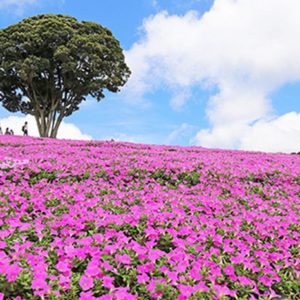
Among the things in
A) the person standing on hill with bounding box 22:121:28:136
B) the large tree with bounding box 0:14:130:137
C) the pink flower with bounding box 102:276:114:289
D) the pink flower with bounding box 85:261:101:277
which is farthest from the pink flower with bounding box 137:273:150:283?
the person standing on hill with bounding box 22:121:28:136

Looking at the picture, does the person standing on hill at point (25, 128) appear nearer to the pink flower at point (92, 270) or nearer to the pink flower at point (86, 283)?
the pink flower at point (92, 270)

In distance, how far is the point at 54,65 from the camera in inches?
1454

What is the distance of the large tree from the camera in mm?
35531

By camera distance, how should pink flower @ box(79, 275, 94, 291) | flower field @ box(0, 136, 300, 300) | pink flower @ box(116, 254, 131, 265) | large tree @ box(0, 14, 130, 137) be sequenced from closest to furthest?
pink flower @ box(79, 275, 94, 291) < flower field @ box(0, 136, 300, 300) < pink flower @ box(116, 254, 131, 265) < large tree @ box(0, 14, 130, 137)

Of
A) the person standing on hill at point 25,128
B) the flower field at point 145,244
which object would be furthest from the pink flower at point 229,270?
the person standing on hill at point 25,128

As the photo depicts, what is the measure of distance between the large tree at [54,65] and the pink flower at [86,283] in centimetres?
3312

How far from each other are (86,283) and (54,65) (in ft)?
118

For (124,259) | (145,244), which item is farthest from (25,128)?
(124,259)

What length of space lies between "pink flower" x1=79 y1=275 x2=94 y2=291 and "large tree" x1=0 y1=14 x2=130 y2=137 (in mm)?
33118

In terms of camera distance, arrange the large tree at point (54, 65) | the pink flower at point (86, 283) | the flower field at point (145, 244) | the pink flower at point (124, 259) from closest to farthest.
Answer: the pink flower at point (86, 283) → the flower field at point (145, 244) → the pink flower at point (124, 259) → the large tree at point (54, 65)

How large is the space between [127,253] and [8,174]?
16.8 feet

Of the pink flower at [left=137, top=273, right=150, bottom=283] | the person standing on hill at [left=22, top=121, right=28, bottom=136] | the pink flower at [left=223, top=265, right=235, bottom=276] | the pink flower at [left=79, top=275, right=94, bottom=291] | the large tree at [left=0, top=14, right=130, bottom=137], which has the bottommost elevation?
the pink flower at [left=79, top=275, right=94, bottom=291]

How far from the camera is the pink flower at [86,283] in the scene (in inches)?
124

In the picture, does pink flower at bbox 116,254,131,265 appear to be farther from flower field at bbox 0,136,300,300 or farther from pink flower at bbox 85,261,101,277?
pink flower at bbox 85,261,101,277
